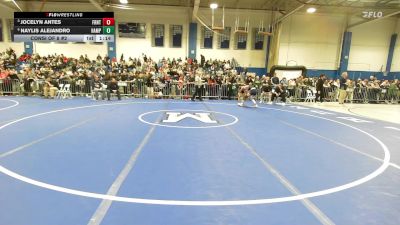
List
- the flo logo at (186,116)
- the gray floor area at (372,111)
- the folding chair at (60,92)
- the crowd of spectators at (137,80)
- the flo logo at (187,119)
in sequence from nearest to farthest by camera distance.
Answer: the flo logo at (187,119) < the flo logo at (186,116) < the gray floor area at (372,111) < the folding chair at (60,92) < the crowd of spectators at (137,80)

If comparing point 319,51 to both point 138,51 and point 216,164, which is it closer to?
point 138,51

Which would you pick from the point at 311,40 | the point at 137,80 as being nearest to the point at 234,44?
the point at 311,40

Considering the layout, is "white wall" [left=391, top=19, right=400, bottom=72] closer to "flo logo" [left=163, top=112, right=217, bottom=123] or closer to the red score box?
"flo logo" [left=163, top=112, right=217, bottom=123]

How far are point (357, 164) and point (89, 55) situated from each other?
25313 mm

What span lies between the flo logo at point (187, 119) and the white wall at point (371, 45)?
73.1ft

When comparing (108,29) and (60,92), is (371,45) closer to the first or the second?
(108,29)

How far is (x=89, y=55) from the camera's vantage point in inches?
1016

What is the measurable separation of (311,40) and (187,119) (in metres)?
21.7

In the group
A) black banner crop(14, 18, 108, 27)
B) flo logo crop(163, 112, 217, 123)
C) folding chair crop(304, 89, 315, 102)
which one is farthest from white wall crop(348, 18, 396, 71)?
black banner crop(14, 18, 108, 27)

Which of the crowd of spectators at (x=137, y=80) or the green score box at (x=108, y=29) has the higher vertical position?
the green score box at (x=108, y=29)

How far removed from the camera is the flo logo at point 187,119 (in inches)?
346

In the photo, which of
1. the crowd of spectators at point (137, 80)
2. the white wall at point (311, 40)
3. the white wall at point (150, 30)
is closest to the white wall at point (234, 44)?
the white wall at point (150, 30)
